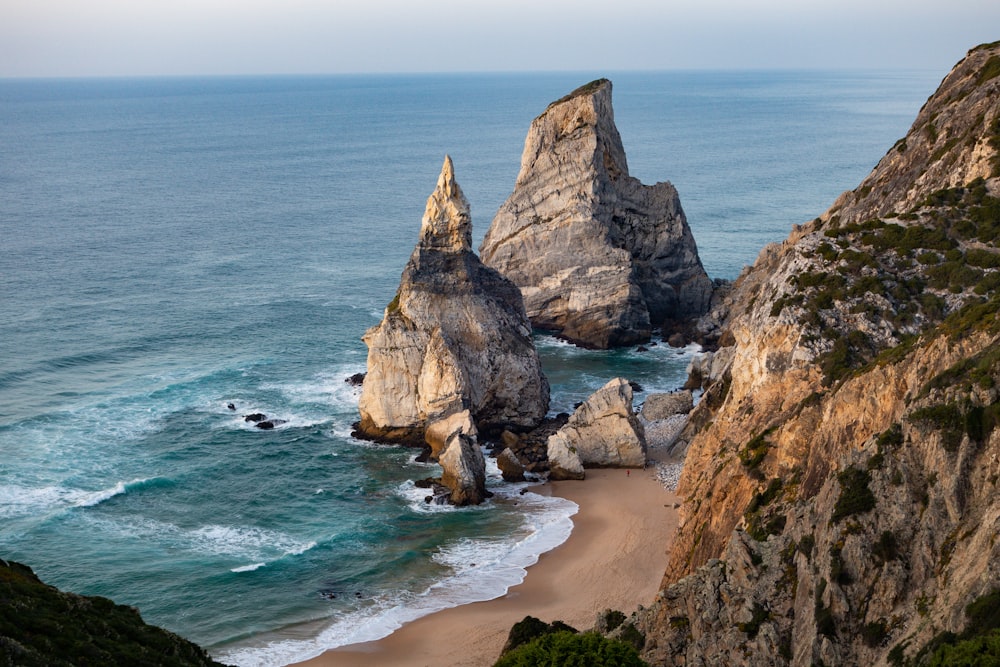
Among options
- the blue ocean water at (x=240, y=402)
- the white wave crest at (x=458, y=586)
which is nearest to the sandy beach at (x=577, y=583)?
the white wave crest at (x=458, y=586)

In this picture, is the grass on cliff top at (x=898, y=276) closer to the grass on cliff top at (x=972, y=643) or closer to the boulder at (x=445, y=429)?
the grass on cliff top at (x=972, y=643)

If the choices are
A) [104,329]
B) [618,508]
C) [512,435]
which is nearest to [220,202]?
[104,329]

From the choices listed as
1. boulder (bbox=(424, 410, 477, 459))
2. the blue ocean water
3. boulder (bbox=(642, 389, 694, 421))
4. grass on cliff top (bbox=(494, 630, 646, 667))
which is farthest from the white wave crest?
grass on cliff top (bbox=(494, 630, 646, 667))

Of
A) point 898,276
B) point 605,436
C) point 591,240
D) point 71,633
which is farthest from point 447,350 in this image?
point 71,633

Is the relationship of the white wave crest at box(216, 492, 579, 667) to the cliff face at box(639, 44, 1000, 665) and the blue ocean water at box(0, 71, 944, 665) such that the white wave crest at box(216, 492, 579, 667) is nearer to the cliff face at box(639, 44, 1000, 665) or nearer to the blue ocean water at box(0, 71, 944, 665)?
the blue ocean water at box(0, 71, 944, 665)

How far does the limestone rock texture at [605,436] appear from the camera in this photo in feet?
176

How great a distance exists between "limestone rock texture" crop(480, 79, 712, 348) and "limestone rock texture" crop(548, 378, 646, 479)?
792 inches

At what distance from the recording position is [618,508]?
49.7 meters

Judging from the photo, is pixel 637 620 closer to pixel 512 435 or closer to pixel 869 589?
pixel 869 589

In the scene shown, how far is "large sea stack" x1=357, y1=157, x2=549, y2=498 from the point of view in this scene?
56969 mm

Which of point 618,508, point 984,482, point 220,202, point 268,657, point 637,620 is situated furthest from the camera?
point 220,202

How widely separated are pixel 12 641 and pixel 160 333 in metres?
55.5

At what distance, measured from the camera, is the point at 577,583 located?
43.2 meters

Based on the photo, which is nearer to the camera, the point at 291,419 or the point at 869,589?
Answer: the point at 869,589
